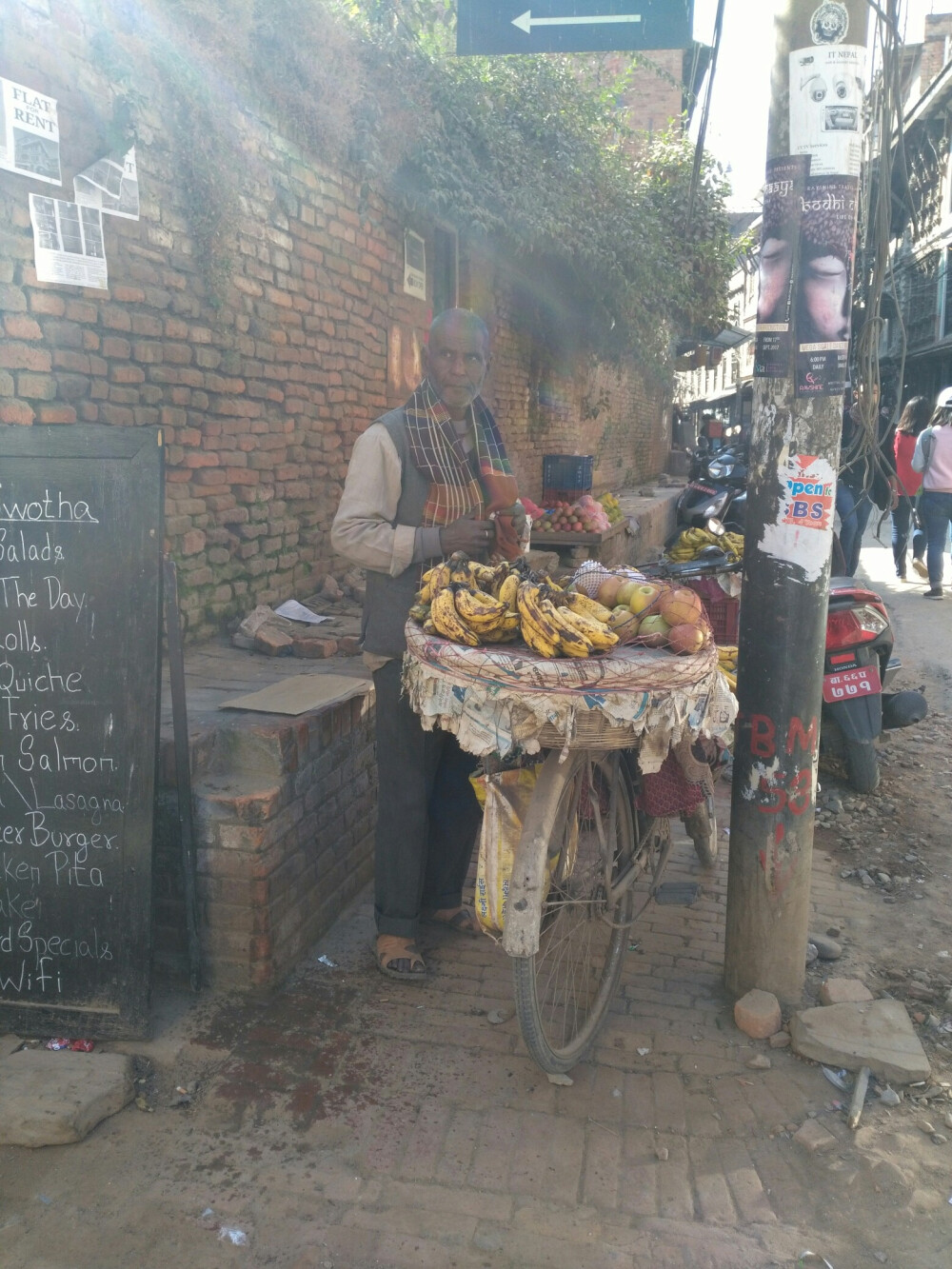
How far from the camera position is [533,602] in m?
2.32

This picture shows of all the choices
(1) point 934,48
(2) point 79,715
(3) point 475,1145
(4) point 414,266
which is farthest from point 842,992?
(1) point 934,48

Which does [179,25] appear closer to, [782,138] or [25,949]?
[782,138]

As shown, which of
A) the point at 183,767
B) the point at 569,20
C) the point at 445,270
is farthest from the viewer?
the point at 445,270

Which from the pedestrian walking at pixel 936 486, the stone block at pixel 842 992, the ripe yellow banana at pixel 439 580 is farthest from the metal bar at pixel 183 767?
the pedestrian walking at pixel 936 486

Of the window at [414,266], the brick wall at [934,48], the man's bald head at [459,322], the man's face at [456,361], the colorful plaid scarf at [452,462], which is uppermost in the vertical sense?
the brick wall at [934,48]

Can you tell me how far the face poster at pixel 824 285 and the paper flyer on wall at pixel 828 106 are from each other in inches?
2.3

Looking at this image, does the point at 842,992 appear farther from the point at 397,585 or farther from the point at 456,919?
the point at 397,585

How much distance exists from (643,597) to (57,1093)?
204cm

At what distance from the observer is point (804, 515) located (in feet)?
9.02

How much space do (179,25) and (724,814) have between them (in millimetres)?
4555

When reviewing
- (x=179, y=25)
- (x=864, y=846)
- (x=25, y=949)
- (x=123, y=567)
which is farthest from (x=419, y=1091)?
(x=179, y=25)

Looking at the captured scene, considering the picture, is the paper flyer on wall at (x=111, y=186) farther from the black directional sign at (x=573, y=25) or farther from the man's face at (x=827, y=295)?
the man's face at (x=827, y=295)

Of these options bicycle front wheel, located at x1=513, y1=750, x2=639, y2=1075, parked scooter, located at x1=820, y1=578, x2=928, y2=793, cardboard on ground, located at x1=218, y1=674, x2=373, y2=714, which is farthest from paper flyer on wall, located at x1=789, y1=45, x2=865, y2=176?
parked scooter, located at x1=820, y1=578, x2=928, y2=793

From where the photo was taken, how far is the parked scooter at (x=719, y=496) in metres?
9.41
